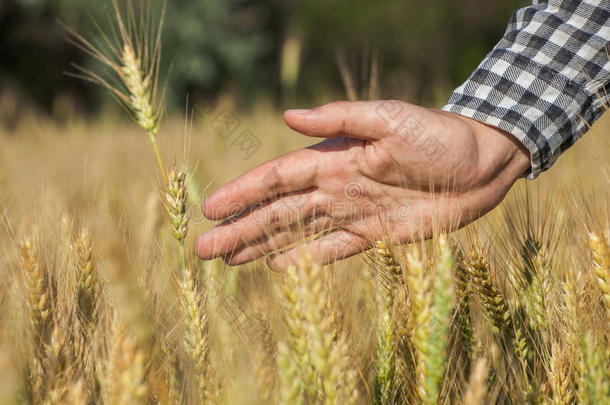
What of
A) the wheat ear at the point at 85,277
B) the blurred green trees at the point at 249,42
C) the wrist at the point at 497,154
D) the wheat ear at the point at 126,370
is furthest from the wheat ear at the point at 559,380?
the blurred green trees at the point at 249,42

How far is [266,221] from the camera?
1.34 m

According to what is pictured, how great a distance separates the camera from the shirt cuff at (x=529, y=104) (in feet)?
4.45

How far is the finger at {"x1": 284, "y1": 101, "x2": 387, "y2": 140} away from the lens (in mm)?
1238

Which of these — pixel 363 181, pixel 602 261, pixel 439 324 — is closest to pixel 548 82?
pixel 363 181

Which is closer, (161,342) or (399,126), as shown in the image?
(161,342)

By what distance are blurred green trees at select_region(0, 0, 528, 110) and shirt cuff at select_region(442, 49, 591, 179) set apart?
9.15 meters

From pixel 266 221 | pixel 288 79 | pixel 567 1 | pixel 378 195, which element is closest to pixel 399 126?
pixel 378 195

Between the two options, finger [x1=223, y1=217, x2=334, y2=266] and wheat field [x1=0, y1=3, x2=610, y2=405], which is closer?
wheat field [x1=0, y1=3, x2=610, y2=405]

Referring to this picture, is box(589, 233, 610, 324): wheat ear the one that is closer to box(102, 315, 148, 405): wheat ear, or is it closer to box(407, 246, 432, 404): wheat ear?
box(407, 246, 432, 404): wheat ear

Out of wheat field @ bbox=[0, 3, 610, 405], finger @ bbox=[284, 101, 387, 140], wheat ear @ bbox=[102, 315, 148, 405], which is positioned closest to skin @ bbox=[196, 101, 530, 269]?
finger @ bbox=[284, 101, 387, 140]

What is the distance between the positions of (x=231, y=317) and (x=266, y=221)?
31 centimetres

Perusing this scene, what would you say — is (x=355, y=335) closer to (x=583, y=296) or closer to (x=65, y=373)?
(x=583, y=296)

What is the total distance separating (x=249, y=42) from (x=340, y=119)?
12.1 m

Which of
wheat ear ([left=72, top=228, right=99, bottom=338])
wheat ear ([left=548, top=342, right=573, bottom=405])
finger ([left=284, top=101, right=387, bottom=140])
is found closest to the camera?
wheat ear ([left=548, top=342, right=573, bottom=405])
